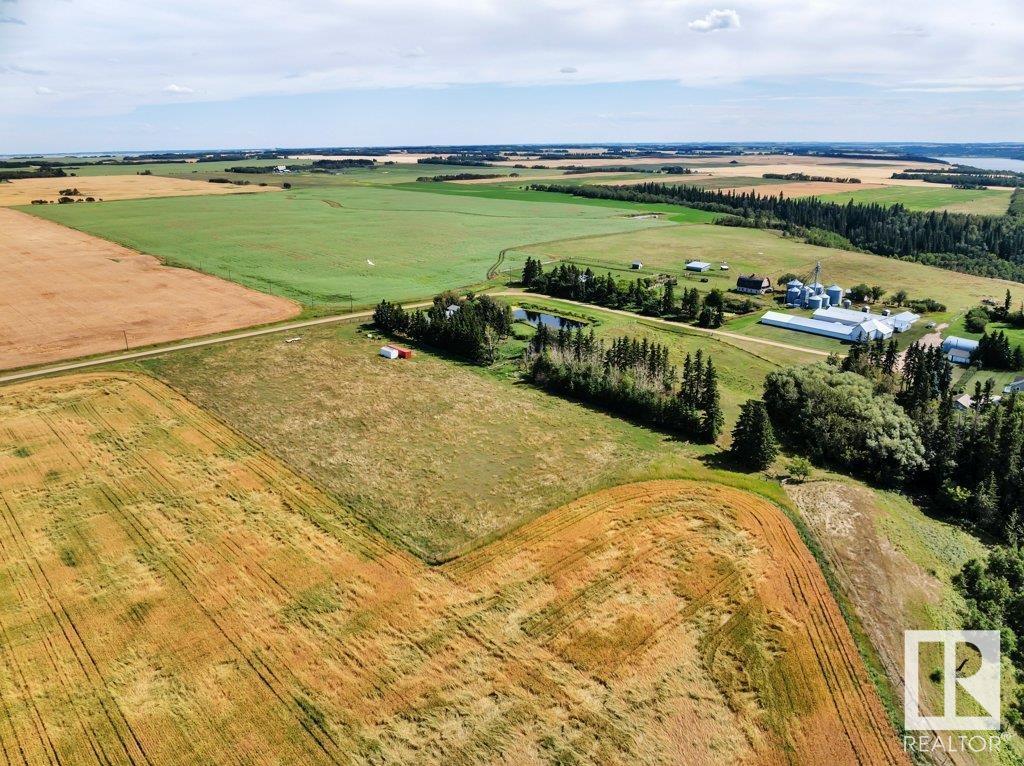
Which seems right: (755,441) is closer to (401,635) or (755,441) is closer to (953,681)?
(953,681)

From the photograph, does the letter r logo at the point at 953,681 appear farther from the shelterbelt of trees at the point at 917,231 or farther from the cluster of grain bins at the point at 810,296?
the shelterbelt of trees at the point at 917,231

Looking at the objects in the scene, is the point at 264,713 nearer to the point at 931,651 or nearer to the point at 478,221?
the point at 931,651

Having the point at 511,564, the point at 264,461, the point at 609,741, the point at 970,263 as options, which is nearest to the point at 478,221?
the point at 970,263

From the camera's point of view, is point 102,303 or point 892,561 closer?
point 892,561

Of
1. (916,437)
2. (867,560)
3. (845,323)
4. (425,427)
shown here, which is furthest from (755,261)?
(867,560)

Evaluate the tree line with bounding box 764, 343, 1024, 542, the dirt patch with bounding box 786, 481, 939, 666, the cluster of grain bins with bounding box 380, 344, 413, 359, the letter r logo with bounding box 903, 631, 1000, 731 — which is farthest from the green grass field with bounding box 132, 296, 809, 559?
the letter r logo with bounding box 903, 631, 1000, 731

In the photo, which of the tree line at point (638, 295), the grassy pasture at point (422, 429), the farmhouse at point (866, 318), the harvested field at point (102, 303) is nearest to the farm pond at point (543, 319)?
the tree line at point (638, 295)
